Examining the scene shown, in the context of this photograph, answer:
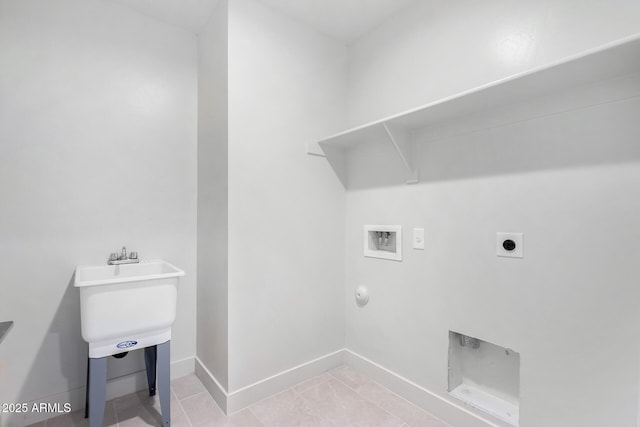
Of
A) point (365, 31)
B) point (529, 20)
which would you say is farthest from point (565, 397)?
point (365, 31)

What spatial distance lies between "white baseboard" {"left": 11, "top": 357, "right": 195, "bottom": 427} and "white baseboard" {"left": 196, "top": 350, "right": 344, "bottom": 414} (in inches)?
5.2

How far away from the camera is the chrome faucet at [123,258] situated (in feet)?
6.09

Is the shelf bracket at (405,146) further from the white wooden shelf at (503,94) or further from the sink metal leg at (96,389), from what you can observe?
the sink metal leg at (96,389)

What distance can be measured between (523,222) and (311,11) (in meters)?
1.79

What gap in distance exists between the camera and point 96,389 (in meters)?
1.42

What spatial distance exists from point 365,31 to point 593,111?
60.3 inches

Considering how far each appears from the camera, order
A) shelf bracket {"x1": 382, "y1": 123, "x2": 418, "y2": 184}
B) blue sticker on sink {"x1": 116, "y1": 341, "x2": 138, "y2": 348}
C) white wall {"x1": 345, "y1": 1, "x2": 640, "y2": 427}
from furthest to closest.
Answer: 1. shelf bracket {"x1": 382, "y1": 123, "x2": 418, "y2": 184}
2. blue sticker on sink {"x1": 116, "y1": 341, "x2": 138, "y2": 348}
3. white wall {"x1": 345, "y1": 1, "x2": 640, "y2": 427}

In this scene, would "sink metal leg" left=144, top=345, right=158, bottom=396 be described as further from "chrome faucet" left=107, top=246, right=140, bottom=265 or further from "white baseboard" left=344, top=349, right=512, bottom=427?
"white baseboard" left=344, top=349, right=512, bottom=427

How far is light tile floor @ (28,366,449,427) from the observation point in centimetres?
166

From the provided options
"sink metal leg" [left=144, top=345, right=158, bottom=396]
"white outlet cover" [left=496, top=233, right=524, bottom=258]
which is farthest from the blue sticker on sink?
"white outlet cover" [left=496, top=233, right=524, bottom=258]

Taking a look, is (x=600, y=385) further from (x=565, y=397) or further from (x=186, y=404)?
(x=186, y=404)

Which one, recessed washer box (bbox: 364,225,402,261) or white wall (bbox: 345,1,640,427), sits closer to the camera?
white wall (bbox: 345,1,640,427)

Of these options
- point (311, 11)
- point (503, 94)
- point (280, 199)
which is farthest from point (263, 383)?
point (311, 11)

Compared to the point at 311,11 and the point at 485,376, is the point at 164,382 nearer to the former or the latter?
the point at 485,376
